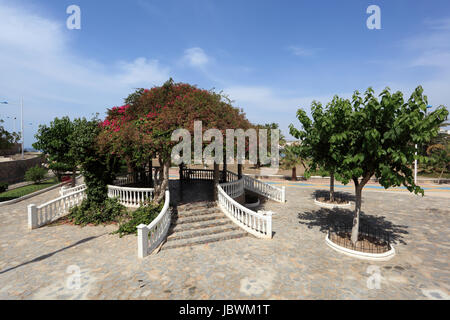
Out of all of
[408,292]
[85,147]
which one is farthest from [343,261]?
[85,147]

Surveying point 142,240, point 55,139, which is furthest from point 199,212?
point 55,139

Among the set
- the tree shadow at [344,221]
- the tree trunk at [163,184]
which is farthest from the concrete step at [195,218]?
the tree shadow at [344,221]

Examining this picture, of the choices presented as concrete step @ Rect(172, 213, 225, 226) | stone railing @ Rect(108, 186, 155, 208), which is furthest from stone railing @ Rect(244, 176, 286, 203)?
stone railing @ Rect(108, 186, 155, 208)

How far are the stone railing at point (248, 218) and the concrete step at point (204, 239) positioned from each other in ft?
1.58

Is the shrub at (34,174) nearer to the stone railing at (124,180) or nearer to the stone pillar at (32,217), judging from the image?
the stone railing at (124,180)

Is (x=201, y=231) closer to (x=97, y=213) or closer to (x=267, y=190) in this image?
(x=97, y=213)

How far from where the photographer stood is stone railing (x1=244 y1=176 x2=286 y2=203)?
18.6 meters

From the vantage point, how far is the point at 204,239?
10562 millimetres

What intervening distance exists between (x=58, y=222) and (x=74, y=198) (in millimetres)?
1776

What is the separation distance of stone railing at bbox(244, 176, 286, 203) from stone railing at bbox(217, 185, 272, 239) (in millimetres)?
6538

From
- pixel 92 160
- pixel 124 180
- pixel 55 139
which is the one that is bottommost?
pixel 124 180

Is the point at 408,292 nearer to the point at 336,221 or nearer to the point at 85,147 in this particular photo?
the point at 336,221

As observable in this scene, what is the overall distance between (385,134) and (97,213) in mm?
14718
